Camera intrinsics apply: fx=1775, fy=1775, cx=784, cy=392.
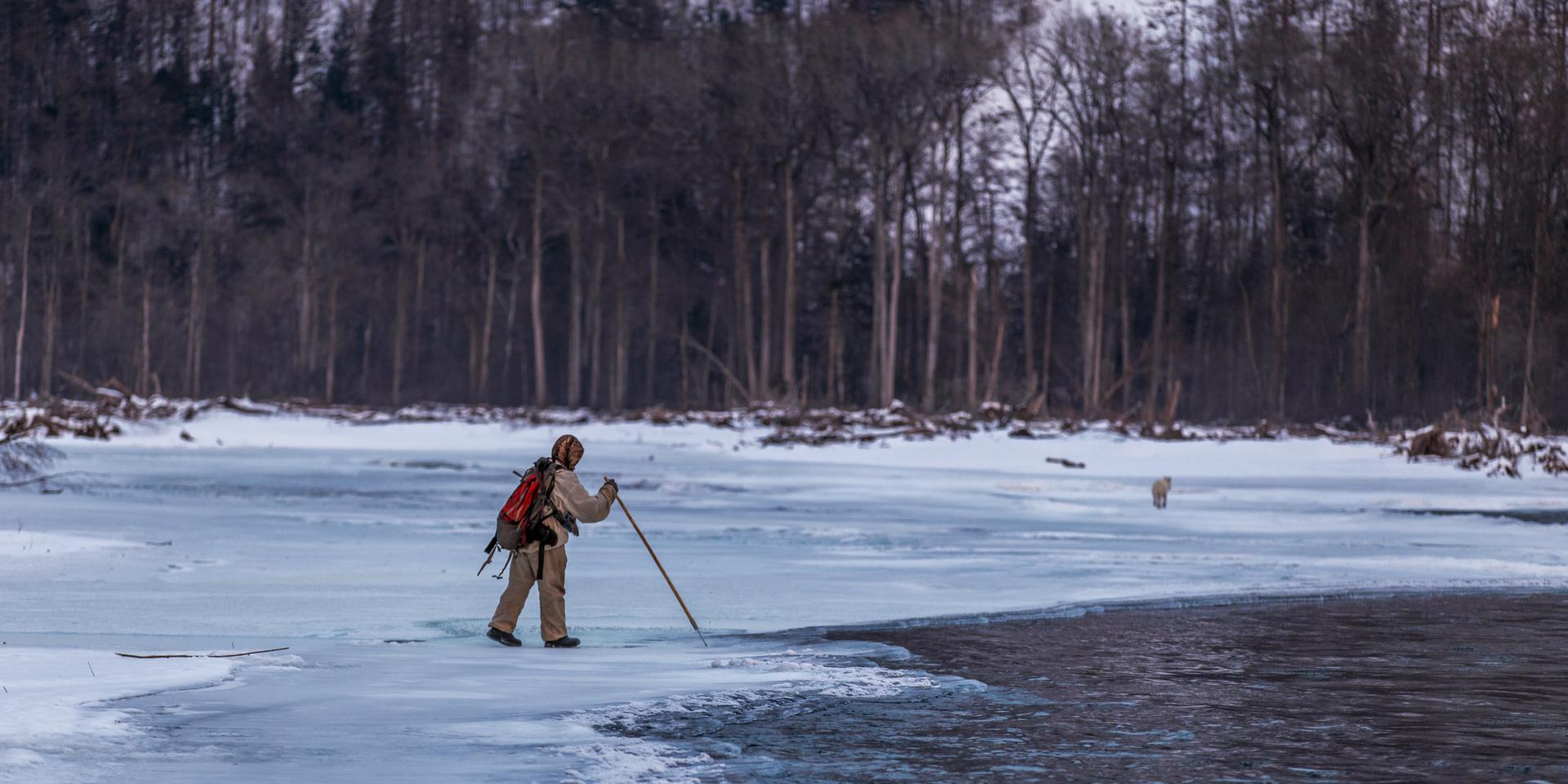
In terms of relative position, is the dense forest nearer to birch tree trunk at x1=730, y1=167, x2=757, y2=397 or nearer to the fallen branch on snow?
birch tree trunk at x1=730, y1=167, x2=757, y2=397

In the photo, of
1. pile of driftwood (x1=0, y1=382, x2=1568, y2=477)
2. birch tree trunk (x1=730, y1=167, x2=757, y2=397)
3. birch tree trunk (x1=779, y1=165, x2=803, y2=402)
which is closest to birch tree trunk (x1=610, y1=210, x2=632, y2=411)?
birch tree trunk (x1=730, y1=167, x2=757, y2=397)

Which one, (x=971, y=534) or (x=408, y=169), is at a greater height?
(x=408, y=169)

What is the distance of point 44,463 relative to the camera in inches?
958

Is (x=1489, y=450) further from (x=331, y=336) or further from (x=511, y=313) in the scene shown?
(x=331, y=336)

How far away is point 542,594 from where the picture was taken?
10141 millimetres

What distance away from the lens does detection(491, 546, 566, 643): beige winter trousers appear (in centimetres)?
1009

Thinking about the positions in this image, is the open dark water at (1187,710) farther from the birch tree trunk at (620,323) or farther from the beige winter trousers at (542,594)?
the birch tree trunk at (620,323)

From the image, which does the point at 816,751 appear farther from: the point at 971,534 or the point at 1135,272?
the point at 1135,272

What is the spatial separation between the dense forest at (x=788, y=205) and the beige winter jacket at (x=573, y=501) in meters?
29.5

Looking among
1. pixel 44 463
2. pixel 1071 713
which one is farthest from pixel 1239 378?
pixel 1071 713

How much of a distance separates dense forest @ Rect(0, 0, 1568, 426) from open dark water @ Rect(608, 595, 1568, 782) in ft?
93.0

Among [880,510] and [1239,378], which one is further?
[1239,378]

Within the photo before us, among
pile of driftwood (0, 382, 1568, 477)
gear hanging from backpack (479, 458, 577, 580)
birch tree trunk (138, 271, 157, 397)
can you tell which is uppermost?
birch tree trunk (138, 271, 157, 397)

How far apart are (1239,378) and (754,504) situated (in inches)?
1344
